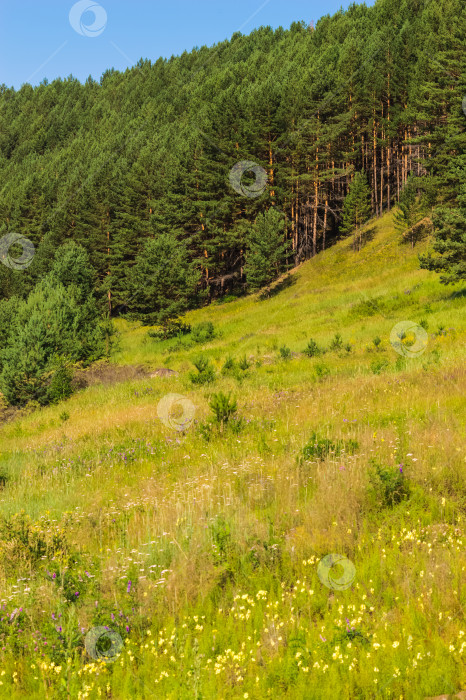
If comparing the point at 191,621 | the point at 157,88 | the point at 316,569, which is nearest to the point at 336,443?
the point at 316,569

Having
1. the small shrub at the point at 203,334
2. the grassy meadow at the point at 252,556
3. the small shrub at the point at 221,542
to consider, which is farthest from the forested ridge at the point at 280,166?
the small shrub at the point at 221,542

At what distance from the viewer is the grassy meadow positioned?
2.76 m

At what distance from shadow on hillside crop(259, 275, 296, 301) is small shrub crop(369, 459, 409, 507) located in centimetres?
3636

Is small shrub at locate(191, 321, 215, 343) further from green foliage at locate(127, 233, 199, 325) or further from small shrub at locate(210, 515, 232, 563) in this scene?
small shrub at locate(210, 515, 232, 563)

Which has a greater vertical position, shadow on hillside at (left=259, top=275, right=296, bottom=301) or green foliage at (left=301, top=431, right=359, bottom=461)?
shadow on hillside at (left=259, top=275, right=296, bottom=301)

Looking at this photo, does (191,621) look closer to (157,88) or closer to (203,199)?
(203,199)

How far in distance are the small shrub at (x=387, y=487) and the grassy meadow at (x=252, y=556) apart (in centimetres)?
2

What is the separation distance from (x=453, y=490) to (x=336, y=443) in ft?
6.44

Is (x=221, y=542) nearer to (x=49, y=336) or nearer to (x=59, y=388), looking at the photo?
(x=59, y=388)

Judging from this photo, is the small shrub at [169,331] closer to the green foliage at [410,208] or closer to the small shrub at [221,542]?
the green foliage at [410,208]

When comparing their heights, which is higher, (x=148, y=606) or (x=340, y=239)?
(x=340, y=239)

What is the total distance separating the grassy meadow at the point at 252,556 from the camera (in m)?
2.76

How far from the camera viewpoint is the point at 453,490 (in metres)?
4.51

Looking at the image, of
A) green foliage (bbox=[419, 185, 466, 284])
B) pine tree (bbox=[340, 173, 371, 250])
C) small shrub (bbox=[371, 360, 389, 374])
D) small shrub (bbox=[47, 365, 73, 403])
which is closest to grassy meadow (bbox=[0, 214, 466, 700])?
small shrub (bbox=[371, 360, 389, 374])
